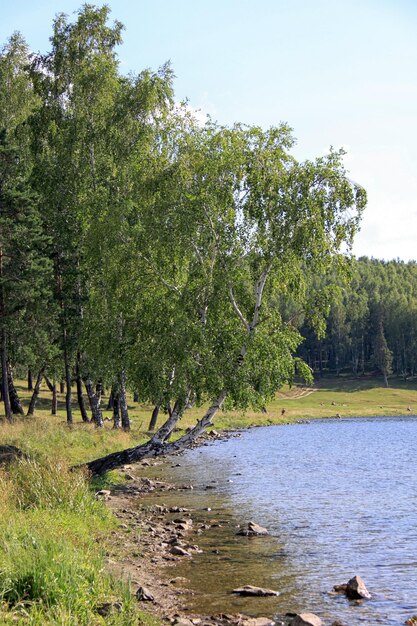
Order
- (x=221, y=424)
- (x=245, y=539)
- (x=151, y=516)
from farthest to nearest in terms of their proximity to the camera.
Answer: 1. (x=221, y=424)
2. (x=151, y=516)
3. (x=245, y=539)

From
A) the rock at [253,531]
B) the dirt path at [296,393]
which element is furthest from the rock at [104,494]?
the dirt path at [296,393]

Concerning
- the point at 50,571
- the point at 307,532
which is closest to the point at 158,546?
the point at 307,532

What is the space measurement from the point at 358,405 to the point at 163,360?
8768cm

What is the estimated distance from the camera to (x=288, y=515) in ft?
72.4

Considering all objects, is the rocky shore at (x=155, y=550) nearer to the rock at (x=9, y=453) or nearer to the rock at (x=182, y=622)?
the rock at (x=182, y=622)

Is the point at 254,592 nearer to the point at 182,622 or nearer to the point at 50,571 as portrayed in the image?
the point at 182,622

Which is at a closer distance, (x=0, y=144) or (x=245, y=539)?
(x=245, y=539)

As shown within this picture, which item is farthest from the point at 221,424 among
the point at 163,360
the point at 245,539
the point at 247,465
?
the point at 245,539

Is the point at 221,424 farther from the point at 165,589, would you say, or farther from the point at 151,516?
the point at 165,589

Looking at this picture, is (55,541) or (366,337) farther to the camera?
(366,337)

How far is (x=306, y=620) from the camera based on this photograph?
1108 centimetres

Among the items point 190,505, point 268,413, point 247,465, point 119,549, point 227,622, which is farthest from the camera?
point 268,413

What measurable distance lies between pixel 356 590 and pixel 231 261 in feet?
51.4

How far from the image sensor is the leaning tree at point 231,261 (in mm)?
25828
